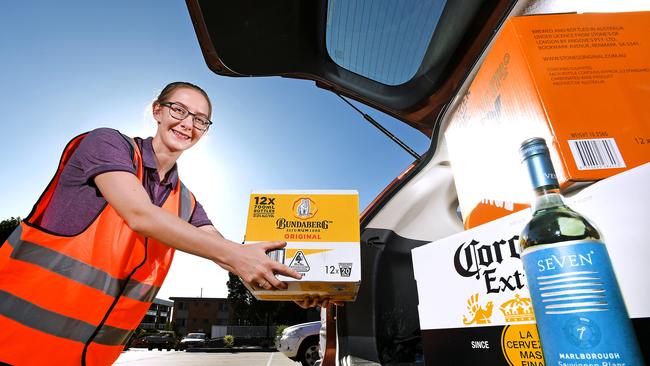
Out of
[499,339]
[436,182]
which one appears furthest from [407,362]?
[499,339]

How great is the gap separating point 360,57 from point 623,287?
5.76 feet

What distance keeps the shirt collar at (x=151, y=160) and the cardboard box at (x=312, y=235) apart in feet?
1.33

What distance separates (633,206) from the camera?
571mm

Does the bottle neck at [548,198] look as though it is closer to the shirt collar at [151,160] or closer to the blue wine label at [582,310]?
the blue wine label at [582,310]

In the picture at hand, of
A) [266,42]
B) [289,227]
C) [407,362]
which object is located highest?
[266,42]

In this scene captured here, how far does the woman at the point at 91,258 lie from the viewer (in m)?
0.96

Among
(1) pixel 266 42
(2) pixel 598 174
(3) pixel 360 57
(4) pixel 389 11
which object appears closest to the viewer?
(2) pixel 598 174

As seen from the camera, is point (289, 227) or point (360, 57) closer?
point (289, 227)

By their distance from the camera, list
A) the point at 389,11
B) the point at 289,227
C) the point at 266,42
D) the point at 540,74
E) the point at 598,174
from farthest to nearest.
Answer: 1. the point at 266,42
2. the point at 389,11
3. the point at 289,227
4. the point at 540,74
5. the point at 598,174

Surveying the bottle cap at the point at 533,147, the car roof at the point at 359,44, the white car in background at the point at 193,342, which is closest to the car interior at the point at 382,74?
the car roof at the point at 359,44

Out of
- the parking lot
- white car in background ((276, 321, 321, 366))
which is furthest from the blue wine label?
the parking lot

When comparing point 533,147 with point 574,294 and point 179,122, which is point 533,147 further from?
point 179,122

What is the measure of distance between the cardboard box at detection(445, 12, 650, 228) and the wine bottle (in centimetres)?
15

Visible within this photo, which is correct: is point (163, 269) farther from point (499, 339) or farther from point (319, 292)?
point (499, 339)
